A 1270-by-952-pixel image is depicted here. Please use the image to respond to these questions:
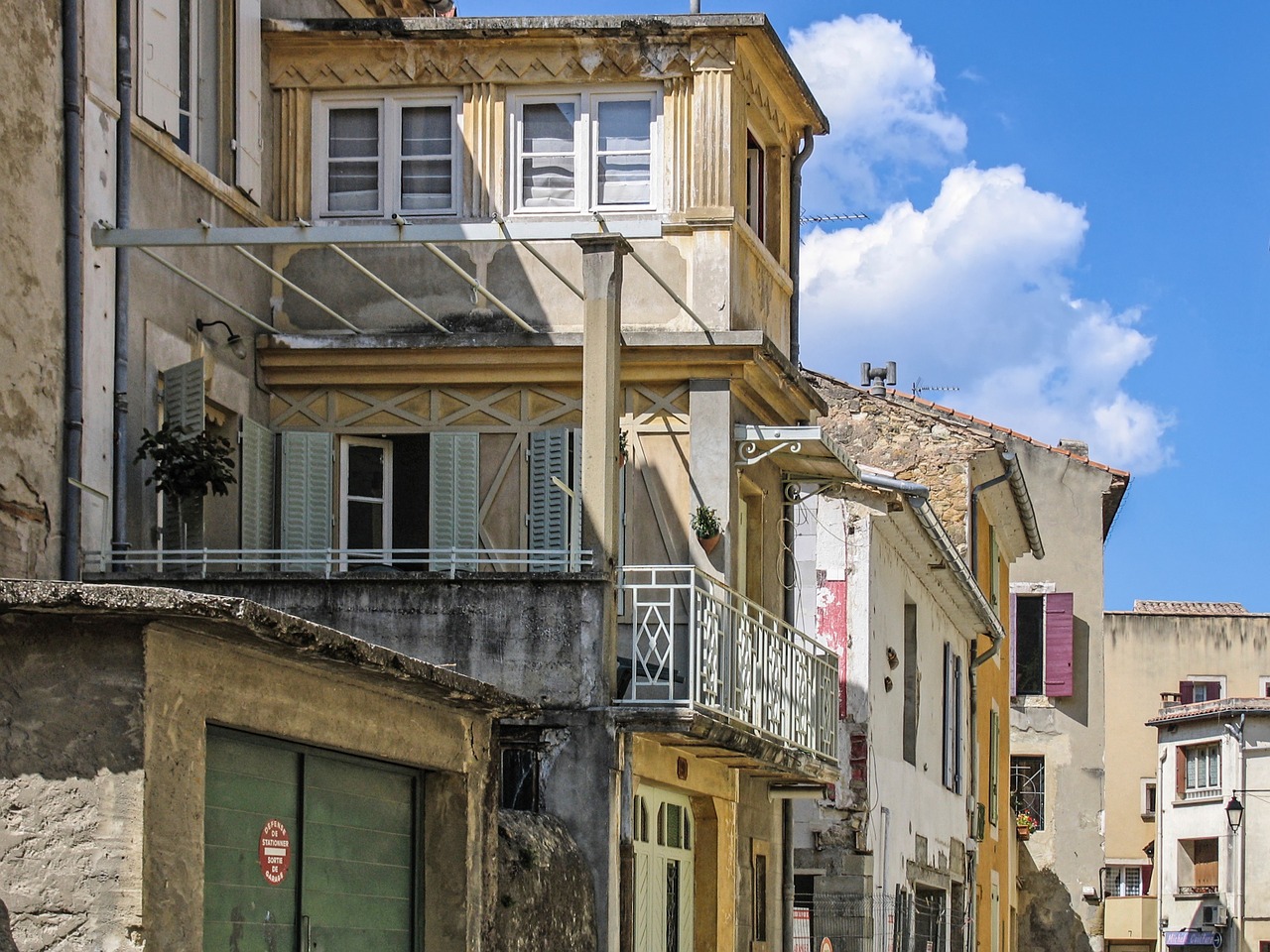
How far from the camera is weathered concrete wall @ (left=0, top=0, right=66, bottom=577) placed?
41.0ft

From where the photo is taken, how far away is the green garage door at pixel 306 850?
8594mm

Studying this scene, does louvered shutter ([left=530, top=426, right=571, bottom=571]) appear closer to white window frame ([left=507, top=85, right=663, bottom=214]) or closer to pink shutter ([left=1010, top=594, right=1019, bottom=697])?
white window frame ([left=507, top=85, right=663, bottom=214])

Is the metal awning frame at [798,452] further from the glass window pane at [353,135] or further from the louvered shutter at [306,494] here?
the glass window pane at [353,135]

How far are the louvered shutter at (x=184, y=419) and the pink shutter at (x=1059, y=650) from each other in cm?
2529

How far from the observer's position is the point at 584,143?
17.0 metres

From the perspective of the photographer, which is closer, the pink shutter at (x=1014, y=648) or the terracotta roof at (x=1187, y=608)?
the pink shutter at (x=1014, y=648)

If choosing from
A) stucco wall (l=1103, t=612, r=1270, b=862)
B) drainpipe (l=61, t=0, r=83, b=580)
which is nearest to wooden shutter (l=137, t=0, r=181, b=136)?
drainpipe (l=61, t=0, r=83, b=580)

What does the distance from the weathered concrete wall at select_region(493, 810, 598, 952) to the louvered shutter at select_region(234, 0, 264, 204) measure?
5841 millimetres

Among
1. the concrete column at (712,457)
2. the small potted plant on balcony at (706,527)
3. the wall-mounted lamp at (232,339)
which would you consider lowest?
the small potted plant on balcony at (706,527)

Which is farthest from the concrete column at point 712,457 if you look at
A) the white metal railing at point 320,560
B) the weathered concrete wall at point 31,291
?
the weathered concrete wall at point 31,291

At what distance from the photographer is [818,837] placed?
20.6 metres

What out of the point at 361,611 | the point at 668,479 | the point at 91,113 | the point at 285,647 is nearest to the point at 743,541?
the point at 668,479

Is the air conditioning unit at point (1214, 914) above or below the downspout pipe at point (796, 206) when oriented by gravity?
below

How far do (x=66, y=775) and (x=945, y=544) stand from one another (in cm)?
1588
